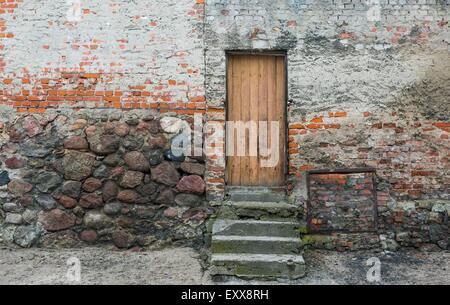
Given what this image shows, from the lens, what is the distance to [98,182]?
Answer: 5.20 meters

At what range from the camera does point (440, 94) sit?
5.26m

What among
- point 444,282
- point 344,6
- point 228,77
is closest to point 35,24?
point 228,77

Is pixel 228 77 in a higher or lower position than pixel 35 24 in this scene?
lower

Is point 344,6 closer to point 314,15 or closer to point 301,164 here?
point 314,15

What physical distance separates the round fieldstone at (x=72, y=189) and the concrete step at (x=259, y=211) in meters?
1.76

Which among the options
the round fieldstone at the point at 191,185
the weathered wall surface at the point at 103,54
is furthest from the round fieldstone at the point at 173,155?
the weathered wall surface at the point at 103,54

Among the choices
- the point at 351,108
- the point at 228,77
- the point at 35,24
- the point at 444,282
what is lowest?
the point at 444,282

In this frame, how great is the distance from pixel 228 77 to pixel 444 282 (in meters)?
3.35

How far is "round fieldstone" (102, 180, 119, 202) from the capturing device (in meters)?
5.19

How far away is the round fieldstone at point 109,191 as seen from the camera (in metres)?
5.19

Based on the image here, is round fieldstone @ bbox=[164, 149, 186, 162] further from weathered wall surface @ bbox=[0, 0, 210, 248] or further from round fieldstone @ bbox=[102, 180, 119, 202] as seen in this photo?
round fieldstone @ bbox=[102, 180, 119, 202]

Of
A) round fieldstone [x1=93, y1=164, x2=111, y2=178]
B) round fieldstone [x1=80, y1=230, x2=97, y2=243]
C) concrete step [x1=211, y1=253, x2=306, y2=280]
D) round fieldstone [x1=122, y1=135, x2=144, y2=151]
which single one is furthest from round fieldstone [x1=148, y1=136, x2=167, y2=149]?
concrete step [x1=211, y1=253, x2=306, y2=280]

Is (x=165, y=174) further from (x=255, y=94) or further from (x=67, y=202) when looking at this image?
(x=255, y=94)

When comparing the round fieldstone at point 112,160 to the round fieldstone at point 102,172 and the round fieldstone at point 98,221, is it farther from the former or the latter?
the round fieldstone at point 98,221
